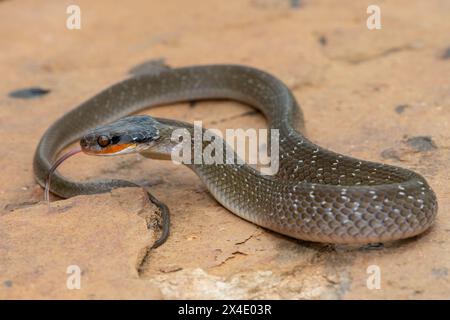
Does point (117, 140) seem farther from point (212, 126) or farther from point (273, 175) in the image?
point (212, 126)

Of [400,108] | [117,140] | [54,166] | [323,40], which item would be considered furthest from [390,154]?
[323,40]

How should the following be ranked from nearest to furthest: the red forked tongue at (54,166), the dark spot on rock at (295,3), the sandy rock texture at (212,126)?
the sandy rock texture at (212,126) < the red forked tongue at (54,166) < the dark spot on rock at (295,3)

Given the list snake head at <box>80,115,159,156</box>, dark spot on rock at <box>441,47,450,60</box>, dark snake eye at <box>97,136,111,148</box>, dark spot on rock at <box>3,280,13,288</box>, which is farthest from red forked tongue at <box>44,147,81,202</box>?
dark spot on rock at <box>441,47,450,60</box>

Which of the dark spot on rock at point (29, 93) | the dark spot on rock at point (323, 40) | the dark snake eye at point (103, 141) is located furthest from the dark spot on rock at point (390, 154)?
the dark spot on rock at point (29, 93)

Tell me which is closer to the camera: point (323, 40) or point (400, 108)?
point (400, 108)

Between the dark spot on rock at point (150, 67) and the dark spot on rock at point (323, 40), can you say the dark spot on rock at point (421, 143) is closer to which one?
the dark spot on rock at point (323, 40)

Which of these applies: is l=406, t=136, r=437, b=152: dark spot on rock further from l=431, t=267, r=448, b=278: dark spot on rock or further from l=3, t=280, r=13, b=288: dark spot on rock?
l=3, t=280, r=13, b=288: dark spot on rock
